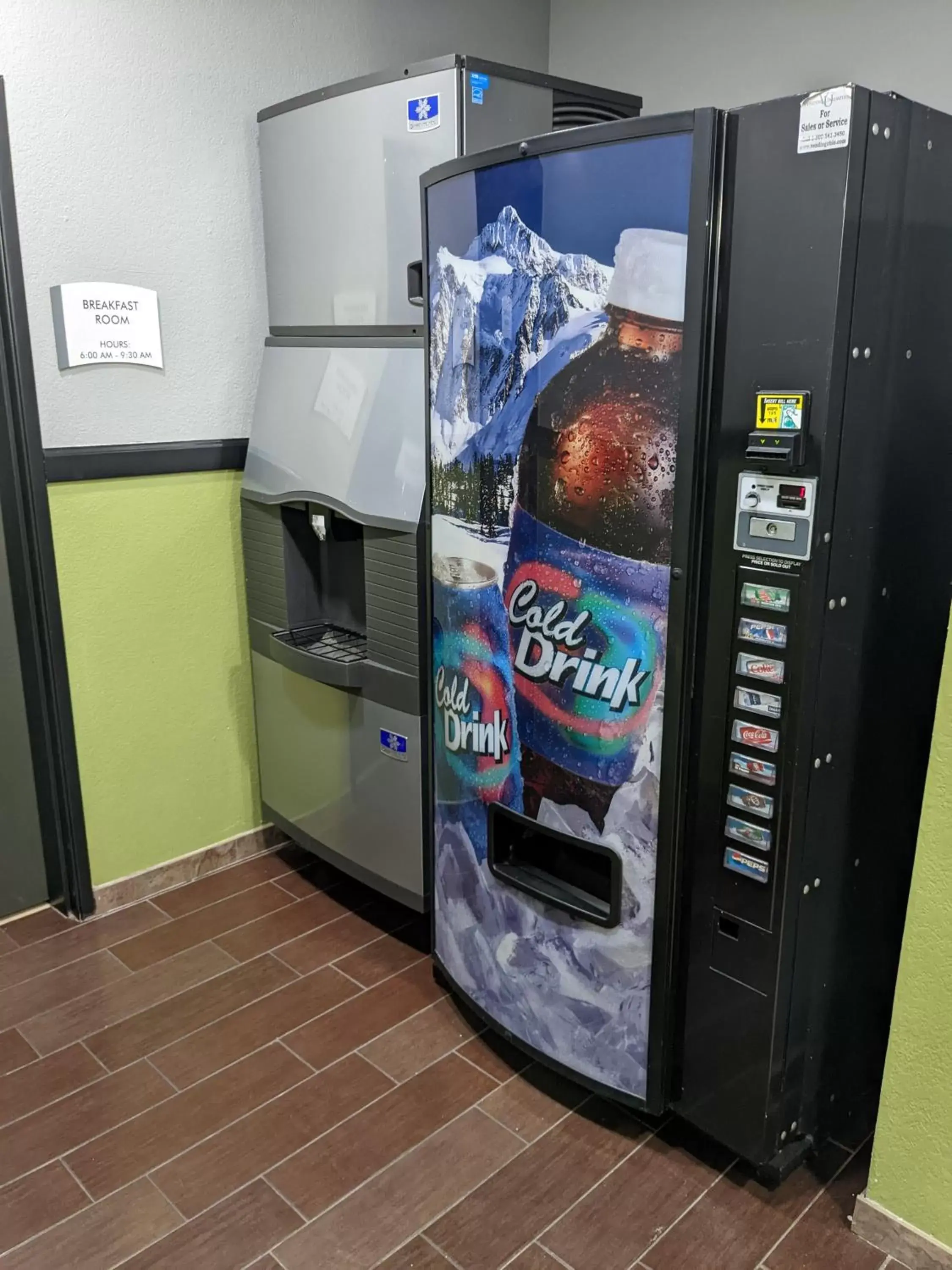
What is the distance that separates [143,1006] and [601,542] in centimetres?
142

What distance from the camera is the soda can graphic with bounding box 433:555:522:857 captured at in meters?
1.71

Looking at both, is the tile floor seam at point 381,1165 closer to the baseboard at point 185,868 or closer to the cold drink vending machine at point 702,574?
the cold drink vending machine at point 702,574

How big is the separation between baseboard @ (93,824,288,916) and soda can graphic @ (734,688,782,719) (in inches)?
63.6

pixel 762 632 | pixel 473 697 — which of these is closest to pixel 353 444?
pixel 473 697

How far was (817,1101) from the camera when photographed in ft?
5.34

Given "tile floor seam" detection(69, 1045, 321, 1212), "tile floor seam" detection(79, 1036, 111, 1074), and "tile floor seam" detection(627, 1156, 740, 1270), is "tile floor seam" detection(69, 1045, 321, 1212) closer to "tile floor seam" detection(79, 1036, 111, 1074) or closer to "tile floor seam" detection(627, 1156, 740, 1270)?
"tile floor seam" detection(79, 1036, 111, 1074)

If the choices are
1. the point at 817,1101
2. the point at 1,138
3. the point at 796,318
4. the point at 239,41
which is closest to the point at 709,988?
the point at 817,1101

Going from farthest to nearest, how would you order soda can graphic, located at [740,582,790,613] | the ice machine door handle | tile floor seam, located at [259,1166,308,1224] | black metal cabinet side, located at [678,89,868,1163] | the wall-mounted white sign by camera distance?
1. the wall-mounted white sign
2. the ice machine door handle
3. tile floor seam, located at [259,1166,308,1224]
4. soda can graphic, located at [740,582,790,613]
5. black metal cabinet side, located at [678,89,868,1163]

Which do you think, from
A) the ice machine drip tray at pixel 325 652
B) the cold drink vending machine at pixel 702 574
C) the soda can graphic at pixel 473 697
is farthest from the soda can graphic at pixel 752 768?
the ice machine drip tray at pixel 325 652

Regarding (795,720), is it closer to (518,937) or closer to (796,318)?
(796,318)

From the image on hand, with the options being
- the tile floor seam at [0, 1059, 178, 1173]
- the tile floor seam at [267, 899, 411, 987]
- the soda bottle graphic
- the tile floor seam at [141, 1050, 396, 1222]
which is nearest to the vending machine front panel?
the soda bottle graphic

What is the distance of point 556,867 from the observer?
177 cm

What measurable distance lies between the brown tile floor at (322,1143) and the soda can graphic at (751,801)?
0.67 m

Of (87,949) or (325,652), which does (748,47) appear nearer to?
(325,652)
